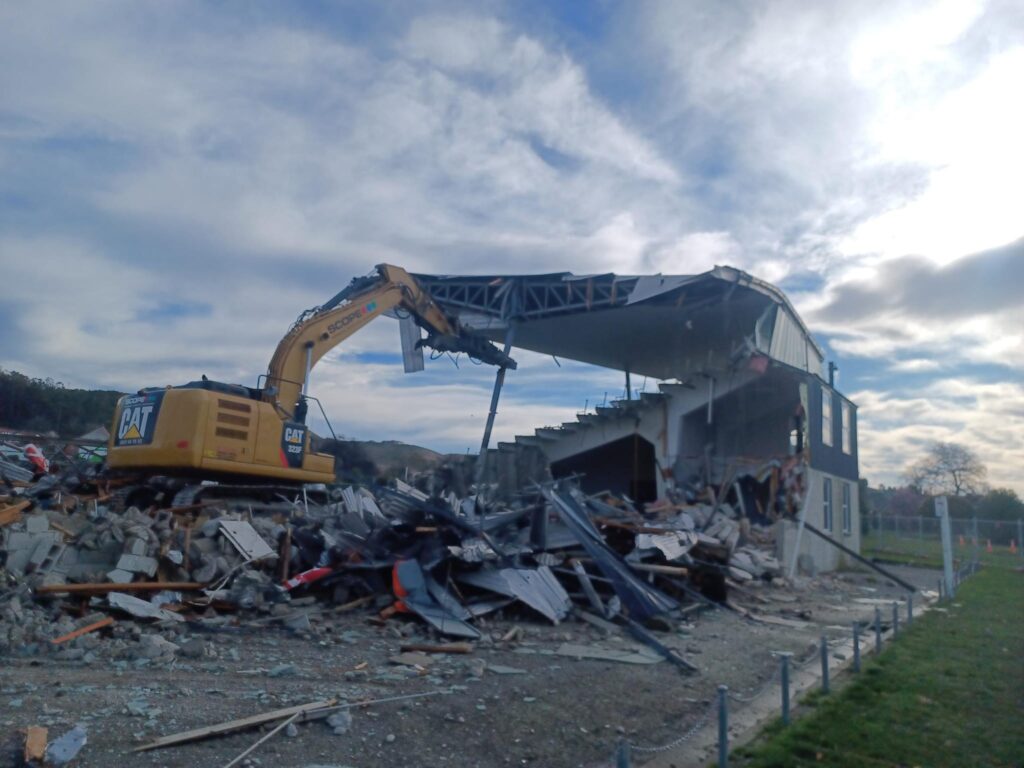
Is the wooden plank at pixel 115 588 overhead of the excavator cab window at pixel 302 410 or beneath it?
beneath

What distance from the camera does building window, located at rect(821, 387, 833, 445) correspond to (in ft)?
96.4

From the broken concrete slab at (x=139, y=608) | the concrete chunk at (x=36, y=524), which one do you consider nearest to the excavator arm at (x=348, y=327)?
the concrete chunk at (x=36, y=524)

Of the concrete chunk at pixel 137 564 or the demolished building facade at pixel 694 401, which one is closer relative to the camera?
the concrete chunk at pixel 137 564

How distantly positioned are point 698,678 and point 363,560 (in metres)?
5.66

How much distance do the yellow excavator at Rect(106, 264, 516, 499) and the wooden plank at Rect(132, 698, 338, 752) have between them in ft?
25.8

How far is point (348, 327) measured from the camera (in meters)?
18.3

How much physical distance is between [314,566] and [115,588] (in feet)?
9.85

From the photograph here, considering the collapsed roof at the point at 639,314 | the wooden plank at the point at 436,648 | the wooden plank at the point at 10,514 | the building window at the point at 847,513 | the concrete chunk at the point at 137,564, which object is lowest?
the wooden plank at the point at 436,648

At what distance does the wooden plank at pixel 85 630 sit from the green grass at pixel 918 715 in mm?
7196

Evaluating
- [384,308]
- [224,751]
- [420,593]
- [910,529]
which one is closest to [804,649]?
[420,593]

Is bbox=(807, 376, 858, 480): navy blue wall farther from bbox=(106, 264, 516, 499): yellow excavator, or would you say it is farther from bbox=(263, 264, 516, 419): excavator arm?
bbox=(106, 264, 516, 499): yellow excavator

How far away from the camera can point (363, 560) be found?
43.5 feet

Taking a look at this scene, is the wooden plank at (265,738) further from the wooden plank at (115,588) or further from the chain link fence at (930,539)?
the chain link fence at (930,539)

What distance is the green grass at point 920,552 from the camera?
34.3 m
